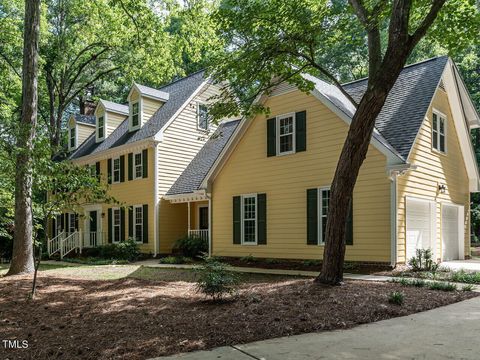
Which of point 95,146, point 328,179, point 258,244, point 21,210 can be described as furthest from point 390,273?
point 95,146

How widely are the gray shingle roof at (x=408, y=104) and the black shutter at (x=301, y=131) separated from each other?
2.26m

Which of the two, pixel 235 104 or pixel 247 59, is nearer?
pixel 247 59

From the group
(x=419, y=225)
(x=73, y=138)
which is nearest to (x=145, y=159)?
Result: (x=73, y=138)

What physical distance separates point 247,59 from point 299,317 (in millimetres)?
6190

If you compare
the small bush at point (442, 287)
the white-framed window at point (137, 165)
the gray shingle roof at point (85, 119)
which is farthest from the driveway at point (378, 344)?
the gray shingle roof at point (85, 119)

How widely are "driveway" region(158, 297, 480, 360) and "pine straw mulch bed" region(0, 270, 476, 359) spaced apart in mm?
292

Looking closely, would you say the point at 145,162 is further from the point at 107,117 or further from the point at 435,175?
the point at 435,175

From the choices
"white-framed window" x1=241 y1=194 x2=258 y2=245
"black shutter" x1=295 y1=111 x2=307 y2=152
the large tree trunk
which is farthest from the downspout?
"black shutter" x1=295 y1=111 x2=307 y2=152

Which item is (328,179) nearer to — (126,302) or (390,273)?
(390,273)

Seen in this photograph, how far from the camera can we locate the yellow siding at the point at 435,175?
41.3 ft

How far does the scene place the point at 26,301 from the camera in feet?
26.9

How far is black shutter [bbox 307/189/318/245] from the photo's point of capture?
45.1 ft

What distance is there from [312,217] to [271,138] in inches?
128

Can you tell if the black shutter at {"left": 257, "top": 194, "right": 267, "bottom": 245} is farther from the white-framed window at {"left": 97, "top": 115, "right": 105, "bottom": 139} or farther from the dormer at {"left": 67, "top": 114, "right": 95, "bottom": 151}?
the dormer at {"left": 67, "top": 114, "right": 95, "bottom": 151}
